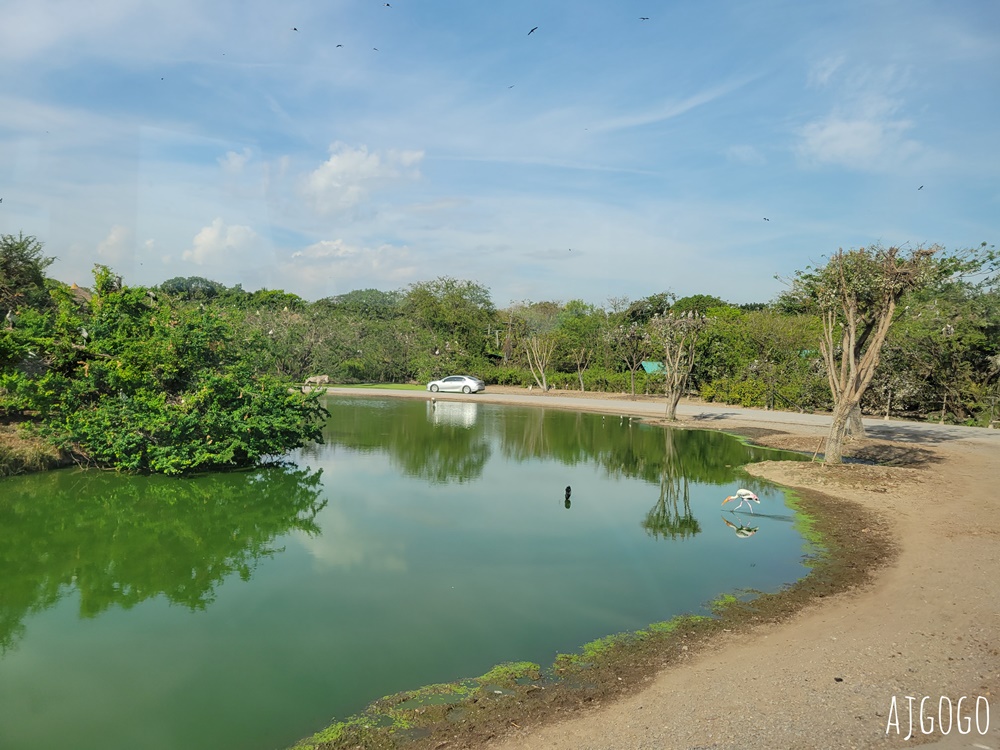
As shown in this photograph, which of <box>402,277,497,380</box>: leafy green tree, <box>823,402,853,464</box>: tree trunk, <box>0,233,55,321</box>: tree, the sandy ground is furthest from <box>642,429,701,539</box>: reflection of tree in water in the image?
<box>402,277,497,380</box>: leafy green tree

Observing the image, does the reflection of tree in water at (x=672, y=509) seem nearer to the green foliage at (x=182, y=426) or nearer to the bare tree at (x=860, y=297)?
the bare tree at (x=860, y=297)

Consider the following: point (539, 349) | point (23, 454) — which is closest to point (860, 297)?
point (23, 454)

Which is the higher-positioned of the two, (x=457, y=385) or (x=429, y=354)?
(x=429, y=354)

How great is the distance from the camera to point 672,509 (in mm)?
13086

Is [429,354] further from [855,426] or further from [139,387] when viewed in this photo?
[139,387]

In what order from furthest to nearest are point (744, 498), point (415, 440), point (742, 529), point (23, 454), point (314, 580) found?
point (415, 440)
point (23, 454)
point (744, 498)
point (742, 529)
point (314, 580)

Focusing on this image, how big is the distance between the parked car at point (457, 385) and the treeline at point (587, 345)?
14.7ft

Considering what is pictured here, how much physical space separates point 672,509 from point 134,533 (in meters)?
9.55

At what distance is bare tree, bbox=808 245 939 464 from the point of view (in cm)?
1584

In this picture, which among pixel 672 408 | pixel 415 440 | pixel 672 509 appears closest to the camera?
pixel 672 509

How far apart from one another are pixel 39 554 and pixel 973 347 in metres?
31.9

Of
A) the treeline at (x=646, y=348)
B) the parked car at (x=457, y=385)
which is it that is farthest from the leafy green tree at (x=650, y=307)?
the parked car at (x=457, y=385)

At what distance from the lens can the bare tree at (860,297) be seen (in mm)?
15836

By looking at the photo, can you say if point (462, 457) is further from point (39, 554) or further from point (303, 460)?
point (39, 554)
